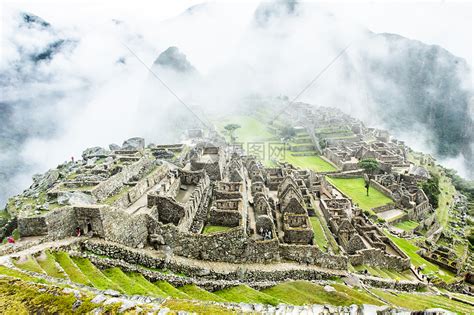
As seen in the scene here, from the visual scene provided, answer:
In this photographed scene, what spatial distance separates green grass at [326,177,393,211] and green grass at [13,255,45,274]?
48.8m

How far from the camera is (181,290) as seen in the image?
2000cm

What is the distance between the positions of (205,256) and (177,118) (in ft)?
260

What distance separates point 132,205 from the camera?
28.0m

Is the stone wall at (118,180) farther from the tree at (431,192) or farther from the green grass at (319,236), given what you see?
the tree at (431,192)

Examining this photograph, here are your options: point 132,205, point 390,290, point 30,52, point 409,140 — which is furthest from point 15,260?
point 409,140

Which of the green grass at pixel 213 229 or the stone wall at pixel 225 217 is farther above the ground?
the stone wall at pixel 225 217

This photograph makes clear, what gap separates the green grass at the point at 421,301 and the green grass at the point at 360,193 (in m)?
25.7

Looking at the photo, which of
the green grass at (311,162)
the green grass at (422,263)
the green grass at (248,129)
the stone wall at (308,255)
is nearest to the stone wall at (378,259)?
the green grass at (422,263)

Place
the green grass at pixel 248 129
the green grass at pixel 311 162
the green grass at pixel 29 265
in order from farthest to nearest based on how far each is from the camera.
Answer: the green grass at pixel 248 129, the green grass at pixel 311 162, the green grass at pixel 29 265

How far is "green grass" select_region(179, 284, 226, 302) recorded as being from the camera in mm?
19016

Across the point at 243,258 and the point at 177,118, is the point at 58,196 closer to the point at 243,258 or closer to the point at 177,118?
the point at 243,258

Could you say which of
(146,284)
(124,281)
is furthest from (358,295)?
(124,281)

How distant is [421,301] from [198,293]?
18571 mm

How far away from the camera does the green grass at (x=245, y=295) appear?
64.3 ft
